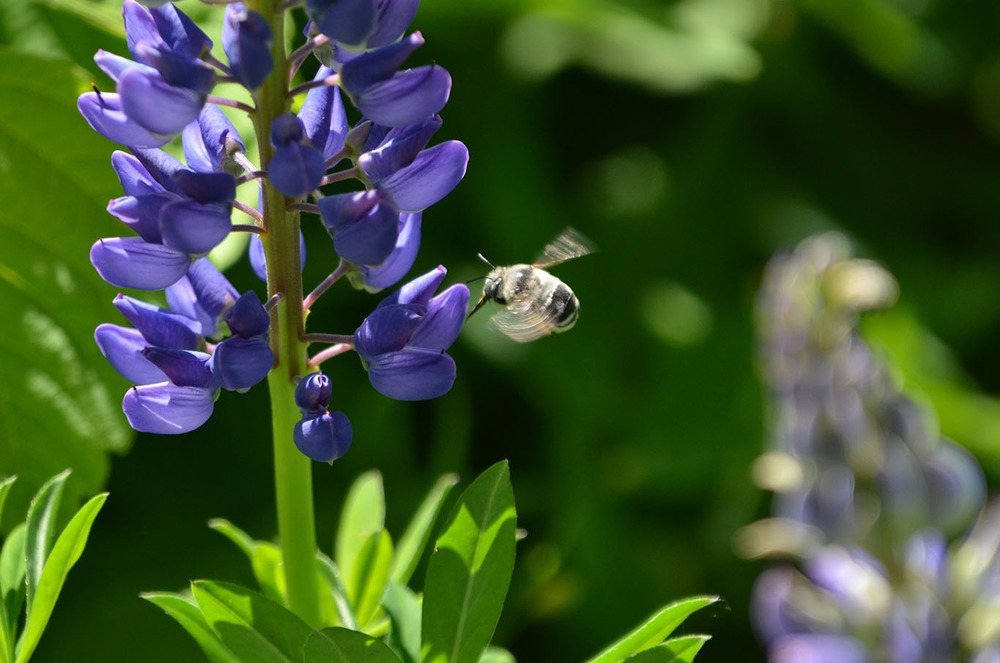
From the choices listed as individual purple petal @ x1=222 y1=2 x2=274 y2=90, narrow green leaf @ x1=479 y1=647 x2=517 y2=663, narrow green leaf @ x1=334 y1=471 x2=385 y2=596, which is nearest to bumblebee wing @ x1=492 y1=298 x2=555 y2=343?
narrow green leaf @ x1=334 y1=471 x2=385 y2=596

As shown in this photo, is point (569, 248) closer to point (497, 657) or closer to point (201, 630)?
point (497, 657)

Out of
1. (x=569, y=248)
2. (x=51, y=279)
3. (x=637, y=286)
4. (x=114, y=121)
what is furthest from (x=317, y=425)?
(x=637, y=286)

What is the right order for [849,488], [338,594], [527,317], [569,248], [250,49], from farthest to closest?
[849,488], [569,248], [527,317], [338,594], [250,49]

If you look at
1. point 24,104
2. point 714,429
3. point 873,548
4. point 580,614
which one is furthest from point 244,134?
point 714,429

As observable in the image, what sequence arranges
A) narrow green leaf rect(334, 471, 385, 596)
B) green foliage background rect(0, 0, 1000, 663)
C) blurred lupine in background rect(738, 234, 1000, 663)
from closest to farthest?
narrow green leaf rect(334, 471, 385, 596) → blurred lupine in background rect(738, 234, 1000, 663) → green foliage background rect(0, 0, 1000, 663)

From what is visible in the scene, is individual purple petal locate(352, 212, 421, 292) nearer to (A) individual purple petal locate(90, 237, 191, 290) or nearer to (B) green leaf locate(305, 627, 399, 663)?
(A) individual purple petal locate(90, 237, 191, 290)

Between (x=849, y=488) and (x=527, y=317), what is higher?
(x=527, y=317)

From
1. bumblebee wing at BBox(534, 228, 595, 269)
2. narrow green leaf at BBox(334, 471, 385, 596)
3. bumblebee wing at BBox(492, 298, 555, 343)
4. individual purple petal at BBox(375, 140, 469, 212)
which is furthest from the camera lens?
bumblebee wing at BBox(534, 228, 595, 269)

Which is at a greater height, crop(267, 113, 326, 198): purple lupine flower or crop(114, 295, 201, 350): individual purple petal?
crop(267, 113, 326, 198): purple lupine flower

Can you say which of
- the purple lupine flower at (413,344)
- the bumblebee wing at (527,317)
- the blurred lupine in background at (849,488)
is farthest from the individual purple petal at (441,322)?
the blurred lupine in background at (849,488)
